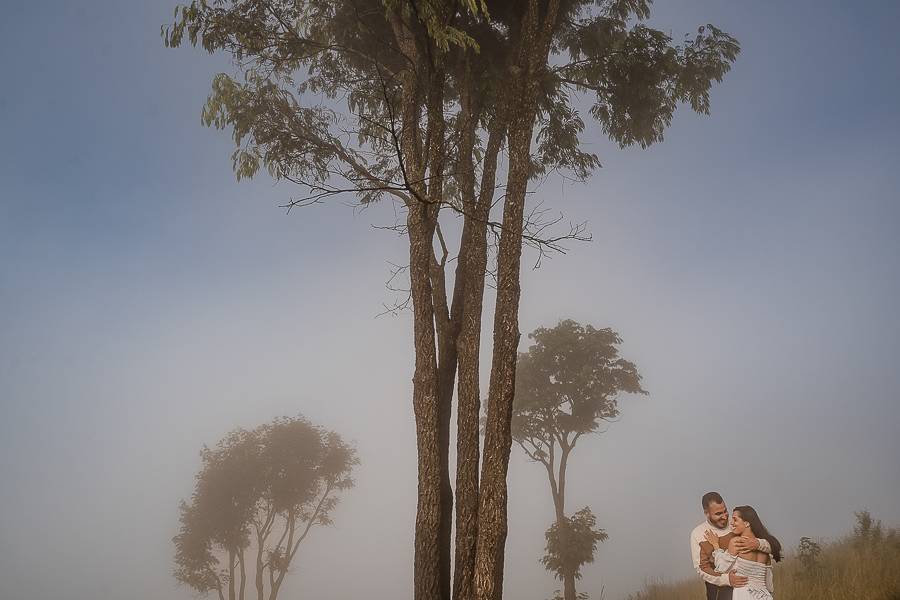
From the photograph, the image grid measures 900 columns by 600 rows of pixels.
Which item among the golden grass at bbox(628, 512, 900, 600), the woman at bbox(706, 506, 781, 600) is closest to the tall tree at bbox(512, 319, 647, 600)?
the golden grass at bbox(628, 512, 900, 600)

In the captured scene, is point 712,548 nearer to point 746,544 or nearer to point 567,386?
point 746,544

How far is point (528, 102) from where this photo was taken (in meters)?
7.79

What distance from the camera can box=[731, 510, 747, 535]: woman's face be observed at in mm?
5250

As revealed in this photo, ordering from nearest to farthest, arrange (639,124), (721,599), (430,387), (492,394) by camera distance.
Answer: (721,599) → (492,394) → (430,387) → (639,124)

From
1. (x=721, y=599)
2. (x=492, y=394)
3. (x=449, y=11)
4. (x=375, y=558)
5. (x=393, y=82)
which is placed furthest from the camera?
(x=375, y=558)

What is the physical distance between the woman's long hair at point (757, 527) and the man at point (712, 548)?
6 centimetres

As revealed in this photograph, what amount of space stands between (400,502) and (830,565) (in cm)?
10516

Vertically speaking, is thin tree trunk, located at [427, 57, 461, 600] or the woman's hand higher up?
thin tree trunk, located at [427, 57, 461, 600]

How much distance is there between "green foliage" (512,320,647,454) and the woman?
634 inches

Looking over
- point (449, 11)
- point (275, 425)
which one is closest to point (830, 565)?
point (449, 11)

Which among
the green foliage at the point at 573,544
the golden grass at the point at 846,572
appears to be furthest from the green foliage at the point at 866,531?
the green foliage at the point at 573,544

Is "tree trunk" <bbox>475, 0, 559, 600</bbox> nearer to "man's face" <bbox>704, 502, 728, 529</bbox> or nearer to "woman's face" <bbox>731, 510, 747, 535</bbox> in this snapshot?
"man's face" <bbox>704, 502, 728, 529</bbox>

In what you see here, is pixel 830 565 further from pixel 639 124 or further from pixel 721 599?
pixel 639 124

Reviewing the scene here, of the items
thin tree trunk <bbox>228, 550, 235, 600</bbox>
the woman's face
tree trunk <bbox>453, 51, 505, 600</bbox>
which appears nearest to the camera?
the woman's face
